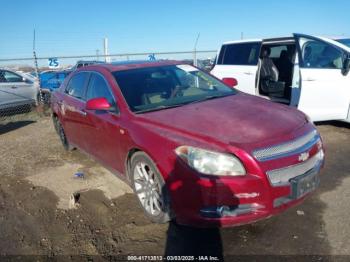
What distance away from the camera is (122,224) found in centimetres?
377

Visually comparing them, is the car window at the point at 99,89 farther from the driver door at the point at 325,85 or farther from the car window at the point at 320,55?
the car window at the point at 320,55

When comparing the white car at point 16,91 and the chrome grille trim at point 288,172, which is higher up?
the chrome grille trim at point 288,172

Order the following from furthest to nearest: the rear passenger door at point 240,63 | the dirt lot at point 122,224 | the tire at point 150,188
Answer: the rear passenger door at point 240,63, the tire at point 150,188, the dirt lot at point 122,224

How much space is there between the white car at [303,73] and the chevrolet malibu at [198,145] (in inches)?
50.7

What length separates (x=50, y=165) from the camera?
5961 mm

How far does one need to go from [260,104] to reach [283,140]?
3.25 feet

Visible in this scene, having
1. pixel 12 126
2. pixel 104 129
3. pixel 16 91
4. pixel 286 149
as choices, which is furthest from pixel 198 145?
pixel 16 91

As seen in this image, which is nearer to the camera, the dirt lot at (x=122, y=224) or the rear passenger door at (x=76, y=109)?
the dirt lot at (x=122, y=224)

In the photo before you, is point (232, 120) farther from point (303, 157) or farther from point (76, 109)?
point (76, 109)

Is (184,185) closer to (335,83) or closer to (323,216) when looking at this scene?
(323,216)

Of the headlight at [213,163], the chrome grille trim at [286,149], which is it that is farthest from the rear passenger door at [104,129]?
the chrome grille trim at [286,149]

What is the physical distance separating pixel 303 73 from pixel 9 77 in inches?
349

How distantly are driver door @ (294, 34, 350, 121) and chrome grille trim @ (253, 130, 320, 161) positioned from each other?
11.1 feet

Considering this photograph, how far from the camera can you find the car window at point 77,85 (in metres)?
5.25
